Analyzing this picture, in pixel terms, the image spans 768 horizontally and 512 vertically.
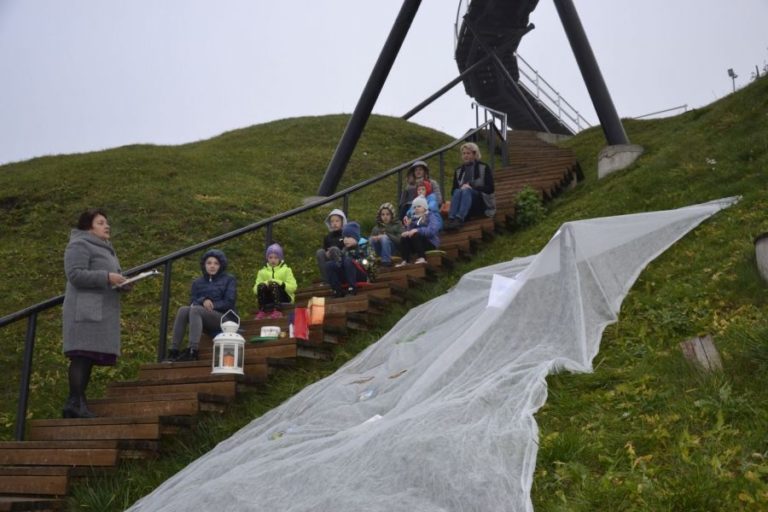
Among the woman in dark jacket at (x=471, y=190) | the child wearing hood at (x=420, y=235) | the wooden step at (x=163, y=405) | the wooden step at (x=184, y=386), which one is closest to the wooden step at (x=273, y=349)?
the wooden step at (x=184, y=386)

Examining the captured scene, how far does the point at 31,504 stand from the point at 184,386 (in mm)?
1420

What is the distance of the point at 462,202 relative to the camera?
10.2 m

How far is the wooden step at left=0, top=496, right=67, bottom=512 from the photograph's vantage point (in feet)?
16.4

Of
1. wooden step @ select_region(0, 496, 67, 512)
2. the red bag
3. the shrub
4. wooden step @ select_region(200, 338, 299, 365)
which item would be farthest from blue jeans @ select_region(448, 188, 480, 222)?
wooden step @ select_region(0, 496, 67, 512)

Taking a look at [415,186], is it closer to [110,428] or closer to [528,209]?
[528,209]

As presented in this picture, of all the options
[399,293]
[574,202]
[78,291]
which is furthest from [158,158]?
[78,291]

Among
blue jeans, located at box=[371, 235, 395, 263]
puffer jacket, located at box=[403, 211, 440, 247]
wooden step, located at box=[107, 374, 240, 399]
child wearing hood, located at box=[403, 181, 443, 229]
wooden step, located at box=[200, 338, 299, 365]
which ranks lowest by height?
wooden step, located at box=[107, 374, 240, 399]

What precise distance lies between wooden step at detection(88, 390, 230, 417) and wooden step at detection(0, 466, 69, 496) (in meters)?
0.79

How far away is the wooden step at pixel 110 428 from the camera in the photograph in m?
5.55

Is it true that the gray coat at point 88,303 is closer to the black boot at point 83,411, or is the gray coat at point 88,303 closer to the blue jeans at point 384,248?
the black boot at point 83,411

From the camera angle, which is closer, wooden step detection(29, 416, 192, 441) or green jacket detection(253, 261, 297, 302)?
wooden step detection(29, 416, 192, 441)

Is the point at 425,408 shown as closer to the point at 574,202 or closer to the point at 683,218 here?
the point at 683,218

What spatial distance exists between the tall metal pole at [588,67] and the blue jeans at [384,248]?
5.84 metres

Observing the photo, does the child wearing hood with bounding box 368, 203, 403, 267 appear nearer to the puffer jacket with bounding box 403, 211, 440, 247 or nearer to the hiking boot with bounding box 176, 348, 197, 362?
the puffer jacket with bounding box 403, 211, 440, 247
